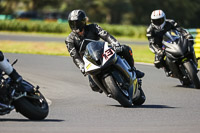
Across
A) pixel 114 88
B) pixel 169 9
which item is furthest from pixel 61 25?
pixel 114 88

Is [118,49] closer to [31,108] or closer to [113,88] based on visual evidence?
[113,88]

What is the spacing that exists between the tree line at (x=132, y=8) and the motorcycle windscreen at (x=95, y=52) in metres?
58.0

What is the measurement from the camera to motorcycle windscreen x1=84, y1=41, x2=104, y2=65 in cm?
920

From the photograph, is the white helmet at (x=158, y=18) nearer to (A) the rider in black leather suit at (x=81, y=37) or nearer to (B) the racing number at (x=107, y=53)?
(A) the rider in black leather suit at (x=81, y=37)

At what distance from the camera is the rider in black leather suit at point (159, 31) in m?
13.3

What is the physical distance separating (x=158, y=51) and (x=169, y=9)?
60.5m

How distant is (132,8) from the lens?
78562 mm

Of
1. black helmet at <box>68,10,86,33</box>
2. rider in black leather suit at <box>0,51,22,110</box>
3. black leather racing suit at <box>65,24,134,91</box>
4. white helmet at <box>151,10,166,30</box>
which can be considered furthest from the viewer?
white helmet at <box>151,10,166,30</box>

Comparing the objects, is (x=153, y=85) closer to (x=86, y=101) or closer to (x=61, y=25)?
(x=86, y=101)

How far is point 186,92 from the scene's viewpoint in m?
12.3

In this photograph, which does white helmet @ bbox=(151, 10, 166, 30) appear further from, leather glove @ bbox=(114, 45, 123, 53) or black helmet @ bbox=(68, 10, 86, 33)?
leather glove @ bbox=(114, 45, 123, 53)

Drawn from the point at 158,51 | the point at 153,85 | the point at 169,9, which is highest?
the point at 158,51

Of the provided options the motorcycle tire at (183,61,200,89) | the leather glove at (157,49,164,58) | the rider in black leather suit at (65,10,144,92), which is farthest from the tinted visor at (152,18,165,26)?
the rider in black leather suit at (65,10,144,92)

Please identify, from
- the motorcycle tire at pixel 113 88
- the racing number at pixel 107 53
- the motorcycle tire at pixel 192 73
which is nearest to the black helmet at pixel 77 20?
the racing number at pixel 107 53
